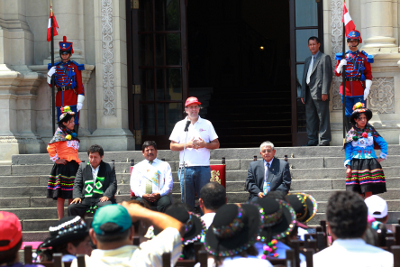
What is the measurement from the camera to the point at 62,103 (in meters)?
9.85

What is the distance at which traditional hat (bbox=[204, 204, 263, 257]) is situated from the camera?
2.96 m

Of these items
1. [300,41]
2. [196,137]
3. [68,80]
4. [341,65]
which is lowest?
[196,137]

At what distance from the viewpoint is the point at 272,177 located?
7148mm

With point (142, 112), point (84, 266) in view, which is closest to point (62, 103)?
point (142, 112)

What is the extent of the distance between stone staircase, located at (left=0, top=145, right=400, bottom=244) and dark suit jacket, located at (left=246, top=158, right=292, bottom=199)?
86 centimetres

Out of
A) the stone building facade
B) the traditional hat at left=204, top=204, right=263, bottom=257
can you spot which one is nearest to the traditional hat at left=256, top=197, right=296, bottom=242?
the traditional hat at left=204, top=204, right=263, bottom=257

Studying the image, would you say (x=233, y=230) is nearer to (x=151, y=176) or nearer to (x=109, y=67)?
(x=151, y=176)

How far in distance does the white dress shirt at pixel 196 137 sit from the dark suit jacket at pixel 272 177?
2.07ft

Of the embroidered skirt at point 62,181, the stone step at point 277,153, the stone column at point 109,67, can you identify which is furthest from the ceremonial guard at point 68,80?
the embroidered skirt at point 62,181

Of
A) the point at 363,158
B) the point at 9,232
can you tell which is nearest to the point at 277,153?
the point at 363,158

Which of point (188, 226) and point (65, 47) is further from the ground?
point (65, 47)

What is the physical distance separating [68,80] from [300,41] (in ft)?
15.2

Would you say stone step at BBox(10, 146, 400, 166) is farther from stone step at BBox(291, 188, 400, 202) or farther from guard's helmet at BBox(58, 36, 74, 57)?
guard's helmet at BBox(58, 36, 74, 57)

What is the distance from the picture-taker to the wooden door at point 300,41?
10727mm
